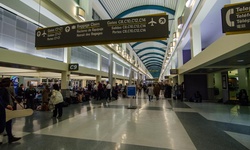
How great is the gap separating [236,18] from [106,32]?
3.01 metres

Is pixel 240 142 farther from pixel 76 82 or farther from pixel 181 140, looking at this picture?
pixel 76 82

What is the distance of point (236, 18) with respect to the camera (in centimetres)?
284

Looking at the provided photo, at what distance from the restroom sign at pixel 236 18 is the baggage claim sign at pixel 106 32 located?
4.09 ft

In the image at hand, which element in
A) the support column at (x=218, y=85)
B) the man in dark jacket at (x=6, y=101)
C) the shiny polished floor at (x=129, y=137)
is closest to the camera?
the shiny polished floor at (x=129, y=137)

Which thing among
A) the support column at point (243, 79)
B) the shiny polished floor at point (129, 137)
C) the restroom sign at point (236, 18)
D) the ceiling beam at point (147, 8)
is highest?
the ceiling beam at point (147, 8)

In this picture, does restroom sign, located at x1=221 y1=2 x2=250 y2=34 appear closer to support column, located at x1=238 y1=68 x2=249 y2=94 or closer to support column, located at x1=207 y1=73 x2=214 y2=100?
support column, located at x1=238 y1=68 x2=249 y2=94

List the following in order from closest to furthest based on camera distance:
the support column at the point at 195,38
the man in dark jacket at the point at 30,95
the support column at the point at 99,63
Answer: the man in dark jacket at the point at 30,95 < the support column at the point at 195,38 < the support column at the point at 99,63

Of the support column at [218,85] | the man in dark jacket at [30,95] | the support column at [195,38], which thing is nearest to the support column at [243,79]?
the support column at [218,85]

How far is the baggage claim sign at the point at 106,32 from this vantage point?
3.72 meters

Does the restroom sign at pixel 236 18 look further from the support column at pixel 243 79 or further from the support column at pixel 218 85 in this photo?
the support column at pixel 218 85

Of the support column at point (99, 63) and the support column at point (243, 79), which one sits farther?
the support column at point (99, 63)

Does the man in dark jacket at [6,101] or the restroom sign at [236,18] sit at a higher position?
the restroom sign at [236,18]

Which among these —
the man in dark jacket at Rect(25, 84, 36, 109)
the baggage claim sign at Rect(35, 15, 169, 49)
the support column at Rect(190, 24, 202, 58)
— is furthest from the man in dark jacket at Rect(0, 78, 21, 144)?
the support column at Rect(190, 24, 202, 58)

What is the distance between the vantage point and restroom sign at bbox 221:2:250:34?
2766 mm
